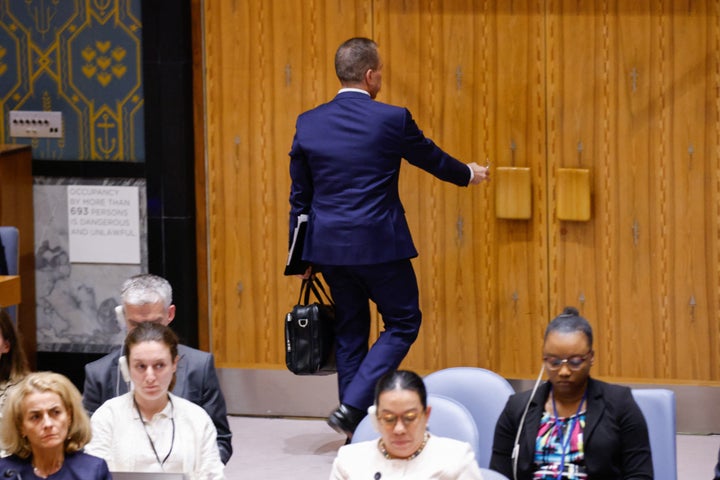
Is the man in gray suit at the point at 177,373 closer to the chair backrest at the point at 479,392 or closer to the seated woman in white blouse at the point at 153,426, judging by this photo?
the seated woman in white blouse at the point at 153,426

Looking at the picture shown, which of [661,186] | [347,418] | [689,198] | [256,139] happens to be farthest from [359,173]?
[689,198]

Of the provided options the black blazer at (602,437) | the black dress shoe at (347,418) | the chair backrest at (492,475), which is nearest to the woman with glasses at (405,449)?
the chair backrest at (492,475)

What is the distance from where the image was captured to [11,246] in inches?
259

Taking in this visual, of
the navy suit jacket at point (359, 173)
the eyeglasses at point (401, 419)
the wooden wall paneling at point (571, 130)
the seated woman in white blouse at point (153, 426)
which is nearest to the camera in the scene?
the eyeglasses at point (401, 419)

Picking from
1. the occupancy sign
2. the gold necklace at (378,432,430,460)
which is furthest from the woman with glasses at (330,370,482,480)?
the occupancy sign

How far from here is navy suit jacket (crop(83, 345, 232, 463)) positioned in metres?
4.67

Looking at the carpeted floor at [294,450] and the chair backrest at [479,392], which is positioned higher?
the chair backrest at [479,392]

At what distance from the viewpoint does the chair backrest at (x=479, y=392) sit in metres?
4.71

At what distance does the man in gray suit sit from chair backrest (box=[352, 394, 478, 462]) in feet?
1.76

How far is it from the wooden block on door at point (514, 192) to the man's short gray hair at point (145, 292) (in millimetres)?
2419

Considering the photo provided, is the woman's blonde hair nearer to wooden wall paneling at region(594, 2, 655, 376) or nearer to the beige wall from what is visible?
the beige wall

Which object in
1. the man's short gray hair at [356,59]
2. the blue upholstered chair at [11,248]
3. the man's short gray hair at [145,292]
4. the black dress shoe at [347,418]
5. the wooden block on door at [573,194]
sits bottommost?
the black dress shoe at [347,418]

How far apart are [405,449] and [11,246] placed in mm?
3290

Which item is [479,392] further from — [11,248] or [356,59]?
[11,248]
